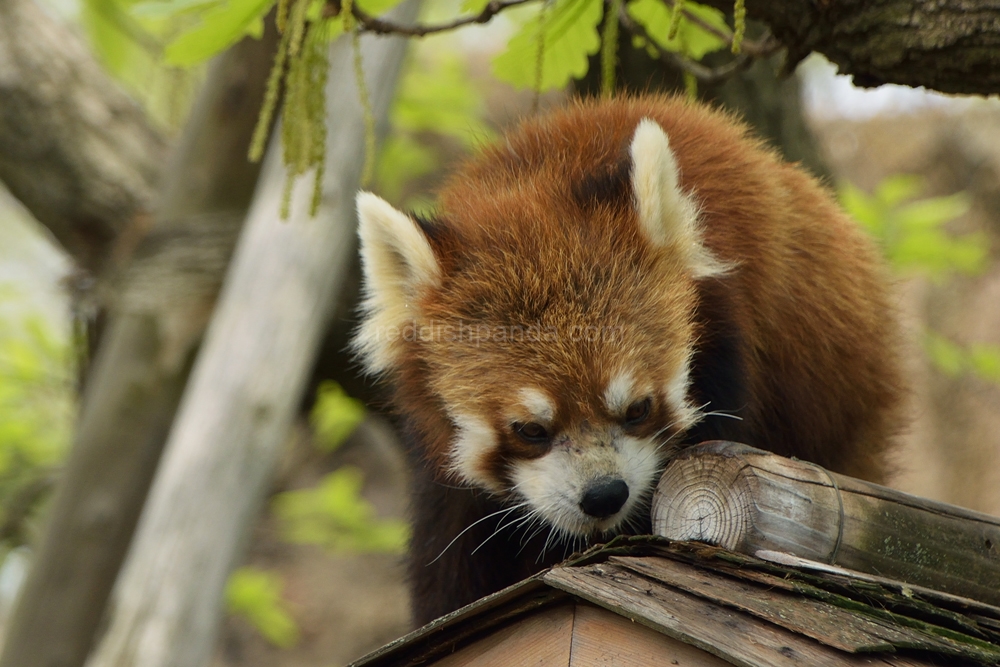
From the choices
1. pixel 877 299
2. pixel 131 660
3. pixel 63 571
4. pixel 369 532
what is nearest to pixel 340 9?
pixel 877 299

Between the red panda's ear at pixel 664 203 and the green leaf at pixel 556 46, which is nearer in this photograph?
the red panda's ear at pixel 664 203

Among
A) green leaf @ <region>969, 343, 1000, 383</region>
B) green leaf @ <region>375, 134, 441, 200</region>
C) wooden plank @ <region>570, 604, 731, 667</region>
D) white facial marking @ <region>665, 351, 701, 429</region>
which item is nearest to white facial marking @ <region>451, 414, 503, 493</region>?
white facial marking @ <region>665, 351, 701, 429</region>

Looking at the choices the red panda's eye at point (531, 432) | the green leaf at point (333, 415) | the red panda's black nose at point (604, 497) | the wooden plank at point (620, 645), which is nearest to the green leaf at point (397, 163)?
the green leaf at point (333, 415)

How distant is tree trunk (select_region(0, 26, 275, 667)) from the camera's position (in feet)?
16.1

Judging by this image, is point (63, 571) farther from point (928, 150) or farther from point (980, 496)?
point (928, 150)

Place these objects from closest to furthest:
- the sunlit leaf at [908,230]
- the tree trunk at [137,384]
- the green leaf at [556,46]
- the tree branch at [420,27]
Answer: the tree branch at [420,27], the green leaf at [556,46], the tree trunk at [137,384], the sunlit leaf at [908,230]

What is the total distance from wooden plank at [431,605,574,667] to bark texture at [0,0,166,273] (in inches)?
157

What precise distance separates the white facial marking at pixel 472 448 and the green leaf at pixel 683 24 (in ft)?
4.61

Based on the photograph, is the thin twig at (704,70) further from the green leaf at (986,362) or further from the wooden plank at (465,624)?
the green leaf at (986,362)

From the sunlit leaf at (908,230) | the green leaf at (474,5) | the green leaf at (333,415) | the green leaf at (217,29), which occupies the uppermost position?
the sunlit leaf at (908,230)

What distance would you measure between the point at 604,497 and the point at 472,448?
43 cm

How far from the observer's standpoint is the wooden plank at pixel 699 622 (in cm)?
177

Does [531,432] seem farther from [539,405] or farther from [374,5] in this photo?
[374,5]

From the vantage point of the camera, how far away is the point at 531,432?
8.62 feet
